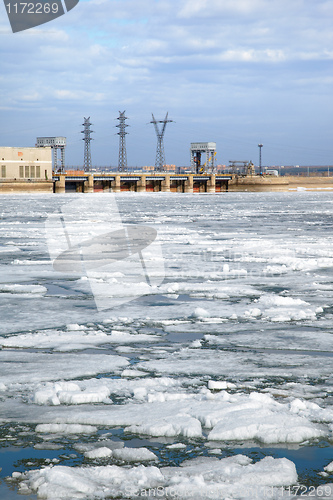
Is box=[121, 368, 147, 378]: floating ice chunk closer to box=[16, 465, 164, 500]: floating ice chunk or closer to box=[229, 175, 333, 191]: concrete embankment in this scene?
box=[16, 465, 164, 500]: floating ice chunk

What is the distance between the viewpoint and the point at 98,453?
3.30 metres

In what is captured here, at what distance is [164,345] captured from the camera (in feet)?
18.7

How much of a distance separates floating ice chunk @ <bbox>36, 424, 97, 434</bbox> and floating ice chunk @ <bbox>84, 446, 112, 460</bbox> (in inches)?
12.8

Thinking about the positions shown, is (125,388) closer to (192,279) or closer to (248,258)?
(192,279)

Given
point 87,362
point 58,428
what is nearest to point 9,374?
point 87,362

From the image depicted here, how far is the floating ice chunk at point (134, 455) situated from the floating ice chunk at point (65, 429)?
0.38m

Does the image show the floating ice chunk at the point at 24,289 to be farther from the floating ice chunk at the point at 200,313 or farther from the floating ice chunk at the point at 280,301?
the floating ice chunk at the point at 280,301

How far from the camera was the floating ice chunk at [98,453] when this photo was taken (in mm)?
3287

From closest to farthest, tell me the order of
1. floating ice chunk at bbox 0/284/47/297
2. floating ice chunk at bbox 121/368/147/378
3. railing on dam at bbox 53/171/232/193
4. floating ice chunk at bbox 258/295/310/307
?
floating ice chunk at bbox 121/368/147/378
floating ice chunk at bbox 258/295/310/307
floating ice chunk at bbox 0/284/47/297
railing on dam at bbox 53/171/232/193

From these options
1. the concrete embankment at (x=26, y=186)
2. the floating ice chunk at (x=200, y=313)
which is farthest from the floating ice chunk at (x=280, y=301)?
the concrete embankment at (x=26, y=186)

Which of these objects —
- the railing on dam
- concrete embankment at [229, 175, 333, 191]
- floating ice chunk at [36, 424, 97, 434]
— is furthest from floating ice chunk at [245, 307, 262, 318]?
concrete embankment at [229, 175, 333, 191]

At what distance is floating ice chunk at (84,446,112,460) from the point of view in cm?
329

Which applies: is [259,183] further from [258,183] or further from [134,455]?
[134,455]

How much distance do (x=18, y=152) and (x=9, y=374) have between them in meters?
103
